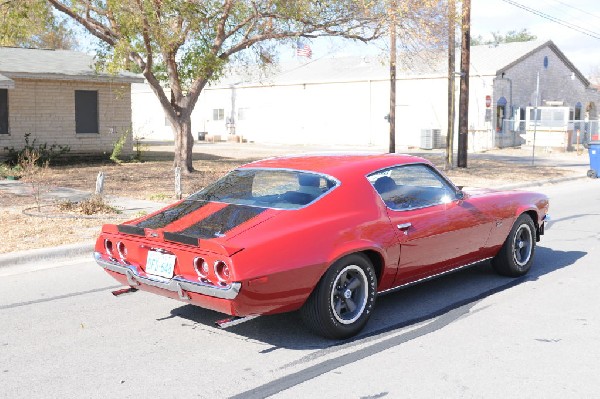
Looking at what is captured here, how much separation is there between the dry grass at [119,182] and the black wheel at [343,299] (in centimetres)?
501

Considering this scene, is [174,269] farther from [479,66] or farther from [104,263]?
[479,66]

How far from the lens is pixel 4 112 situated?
21.9 meters

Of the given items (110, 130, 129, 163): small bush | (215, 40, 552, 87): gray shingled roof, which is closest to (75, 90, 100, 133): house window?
(110, 130, 129, 163): small bush

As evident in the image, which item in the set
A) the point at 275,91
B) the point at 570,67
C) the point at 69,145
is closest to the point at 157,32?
the point at 69,145

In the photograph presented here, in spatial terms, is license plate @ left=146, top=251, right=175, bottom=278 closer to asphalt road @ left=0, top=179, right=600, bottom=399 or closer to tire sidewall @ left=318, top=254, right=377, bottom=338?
asphalt road @ left=0, top=179, right=600, bottom=399

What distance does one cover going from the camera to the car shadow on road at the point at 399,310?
5289 millimetres

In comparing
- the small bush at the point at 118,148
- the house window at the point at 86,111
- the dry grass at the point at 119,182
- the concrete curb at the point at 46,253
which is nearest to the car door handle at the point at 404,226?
the concrete curb at the point at 46,253

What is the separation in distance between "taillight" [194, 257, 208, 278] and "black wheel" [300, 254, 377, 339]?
802 mm

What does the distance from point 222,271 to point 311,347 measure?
3.11ft

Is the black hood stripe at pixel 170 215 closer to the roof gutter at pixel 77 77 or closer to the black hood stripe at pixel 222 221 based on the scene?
the black hood stripe at pixel 222 221

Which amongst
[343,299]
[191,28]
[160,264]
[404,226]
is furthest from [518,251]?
[191,28]

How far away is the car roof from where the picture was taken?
5733 mm

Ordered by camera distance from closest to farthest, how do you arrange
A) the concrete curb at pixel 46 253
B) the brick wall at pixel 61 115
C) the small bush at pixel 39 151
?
the concrete curb at pixel 46 253 < the small bush at pixel 39 151 < the brick wall at pixel 61 115

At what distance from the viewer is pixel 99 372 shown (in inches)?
180
